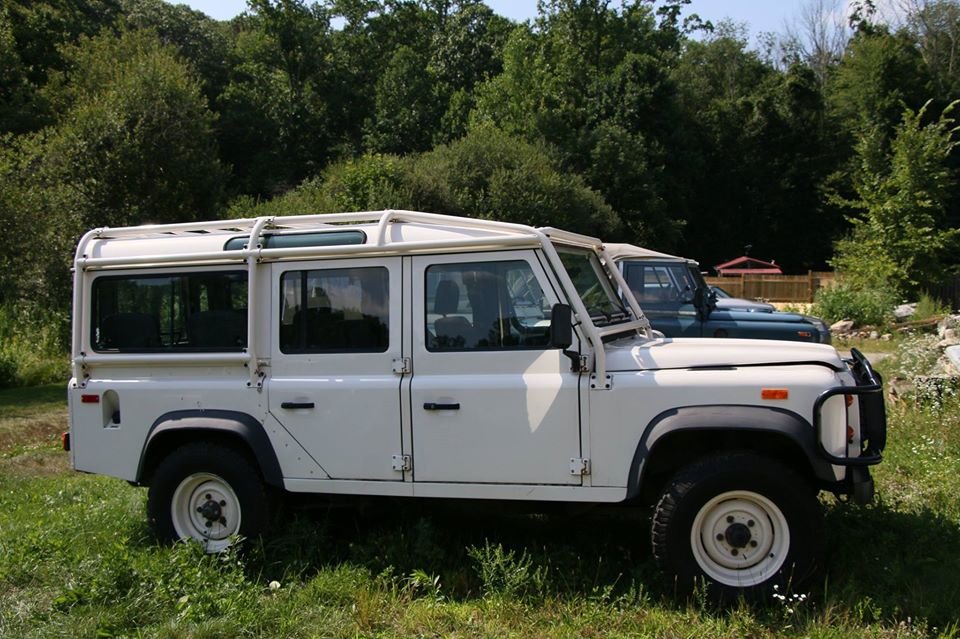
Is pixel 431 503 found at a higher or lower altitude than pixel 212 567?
higher

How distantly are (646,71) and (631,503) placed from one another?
1639 inches

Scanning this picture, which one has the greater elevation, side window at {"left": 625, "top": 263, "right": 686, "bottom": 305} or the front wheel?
side window at {"left": 625, "top": 263, "right": 686, "bottom": 305}

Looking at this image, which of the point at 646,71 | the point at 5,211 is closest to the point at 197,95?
the point at 5,211

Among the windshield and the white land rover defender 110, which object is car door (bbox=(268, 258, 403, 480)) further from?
the windshield

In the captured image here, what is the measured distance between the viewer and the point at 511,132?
137 ft

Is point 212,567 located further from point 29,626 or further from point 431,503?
point 431,503

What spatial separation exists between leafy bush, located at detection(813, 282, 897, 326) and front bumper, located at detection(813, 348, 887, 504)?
17.4m

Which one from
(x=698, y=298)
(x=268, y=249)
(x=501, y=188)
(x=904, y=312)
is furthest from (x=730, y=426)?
(x=501, y=188)

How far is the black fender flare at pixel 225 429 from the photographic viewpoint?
5.12 m

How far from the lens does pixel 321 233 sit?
207 inches

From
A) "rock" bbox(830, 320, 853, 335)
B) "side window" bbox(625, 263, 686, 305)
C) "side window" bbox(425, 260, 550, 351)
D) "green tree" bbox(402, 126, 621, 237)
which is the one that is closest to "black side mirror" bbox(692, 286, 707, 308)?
"side window" bbox(625, 263, 686, 305)

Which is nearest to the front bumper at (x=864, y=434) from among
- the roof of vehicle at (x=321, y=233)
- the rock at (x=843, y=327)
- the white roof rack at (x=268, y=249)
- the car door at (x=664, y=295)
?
the white roof rack at (x=268, y=249)

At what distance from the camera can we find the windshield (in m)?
5.11

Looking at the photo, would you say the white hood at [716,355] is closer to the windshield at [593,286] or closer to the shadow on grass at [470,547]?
the windshield at [593,286]
